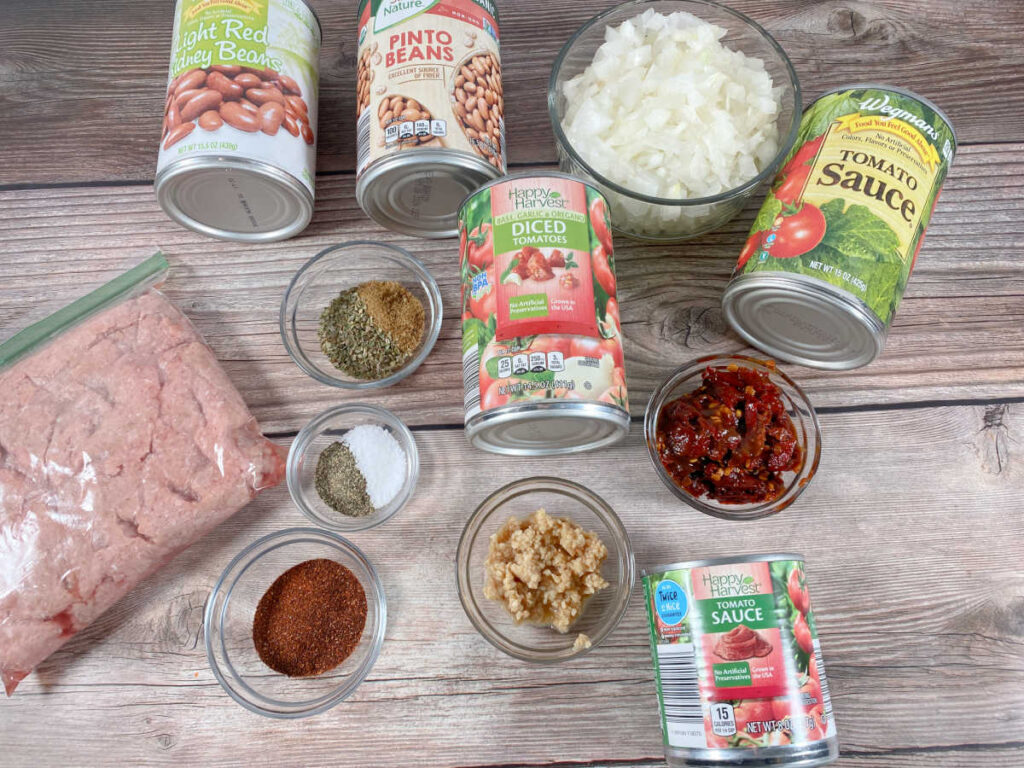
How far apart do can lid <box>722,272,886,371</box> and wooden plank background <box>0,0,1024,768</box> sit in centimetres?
7

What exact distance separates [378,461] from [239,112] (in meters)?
0.65

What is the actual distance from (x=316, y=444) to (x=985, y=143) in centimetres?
150

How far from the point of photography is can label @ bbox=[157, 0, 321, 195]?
4.00 feet

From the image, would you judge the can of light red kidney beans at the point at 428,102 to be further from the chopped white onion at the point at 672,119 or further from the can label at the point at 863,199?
the can label at the point at 863,199

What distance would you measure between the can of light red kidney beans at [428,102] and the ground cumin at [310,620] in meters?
0.68

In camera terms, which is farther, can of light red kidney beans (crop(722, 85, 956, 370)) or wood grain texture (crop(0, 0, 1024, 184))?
wood grain texture (crop(0, 0, 1024, 184))

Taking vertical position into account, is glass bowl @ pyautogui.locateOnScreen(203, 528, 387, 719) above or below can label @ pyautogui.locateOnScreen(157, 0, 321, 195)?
below

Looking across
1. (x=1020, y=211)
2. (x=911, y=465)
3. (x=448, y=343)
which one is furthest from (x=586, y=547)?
(x=1020, y=211)

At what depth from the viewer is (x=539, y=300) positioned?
3.59ft

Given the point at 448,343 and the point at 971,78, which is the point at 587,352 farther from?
the point at 971,78

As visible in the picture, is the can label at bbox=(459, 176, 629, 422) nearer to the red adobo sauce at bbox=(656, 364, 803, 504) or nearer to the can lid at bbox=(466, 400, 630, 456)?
the can lid at bbox=(466, 400, 630, 456)

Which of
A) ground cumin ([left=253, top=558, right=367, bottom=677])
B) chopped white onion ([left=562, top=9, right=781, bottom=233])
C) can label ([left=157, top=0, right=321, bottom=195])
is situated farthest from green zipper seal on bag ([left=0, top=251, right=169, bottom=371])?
chopped white onion ([left=562, top=9, right=781, bottom=233])

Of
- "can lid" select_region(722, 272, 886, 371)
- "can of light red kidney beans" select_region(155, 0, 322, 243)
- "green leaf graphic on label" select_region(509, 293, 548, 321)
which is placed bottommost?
"can lid" select_region(722, 272, 886, 371)

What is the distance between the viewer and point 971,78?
1.55 m
